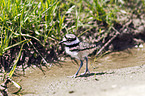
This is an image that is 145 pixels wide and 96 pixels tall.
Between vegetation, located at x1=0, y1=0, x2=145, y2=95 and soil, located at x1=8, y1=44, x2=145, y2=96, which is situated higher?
vegetation, located at x1=0, y1=0, x2=145, y2=95

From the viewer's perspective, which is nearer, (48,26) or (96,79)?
(96,79)

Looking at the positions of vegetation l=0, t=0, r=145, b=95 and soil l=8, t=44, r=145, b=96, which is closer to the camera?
soil l=8, t=44, r=145, b=96

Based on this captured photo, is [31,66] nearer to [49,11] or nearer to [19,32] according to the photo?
[19,32]

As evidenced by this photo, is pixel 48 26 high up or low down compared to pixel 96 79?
up

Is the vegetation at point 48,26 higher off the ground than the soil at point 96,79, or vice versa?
the vegetation at point 48,26

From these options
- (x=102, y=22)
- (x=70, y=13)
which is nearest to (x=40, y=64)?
(x=70, y=13)
